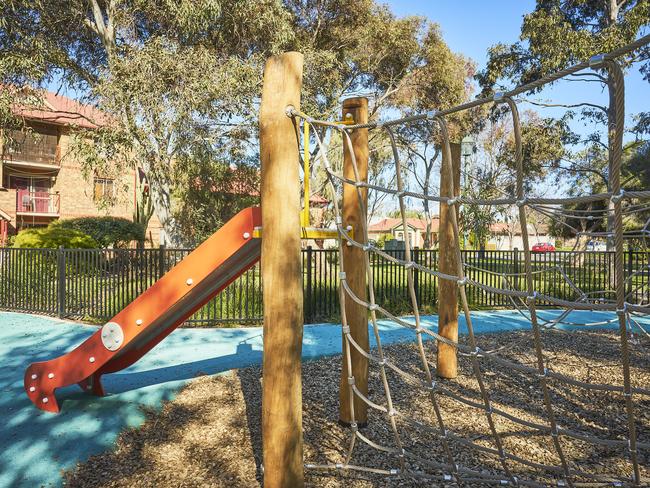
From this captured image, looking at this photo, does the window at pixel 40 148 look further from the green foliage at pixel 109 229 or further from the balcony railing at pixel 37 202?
the green foliage at pixel 109 229

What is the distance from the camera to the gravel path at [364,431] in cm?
251

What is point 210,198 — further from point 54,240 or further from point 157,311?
point 157,311

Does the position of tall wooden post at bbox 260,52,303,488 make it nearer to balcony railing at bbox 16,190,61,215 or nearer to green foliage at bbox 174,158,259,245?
green foliage at bbox 174,158,259,245

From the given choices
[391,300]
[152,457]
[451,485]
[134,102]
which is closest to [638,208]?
[451,485]

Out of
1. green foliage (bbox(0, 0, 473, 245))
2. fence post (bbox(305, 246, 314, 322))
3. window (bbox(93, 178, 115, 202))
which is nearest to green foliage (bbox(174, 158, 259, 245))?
green foliage (bbox(0, 0, 473, 245))

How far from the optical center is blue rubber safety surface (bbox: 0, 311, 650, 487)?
272 cm

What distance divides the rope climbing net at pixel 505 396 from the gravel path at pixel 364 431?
0.05ft

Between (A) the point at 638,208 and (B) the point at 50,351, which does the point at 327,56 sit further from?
(A) the point at 638,208

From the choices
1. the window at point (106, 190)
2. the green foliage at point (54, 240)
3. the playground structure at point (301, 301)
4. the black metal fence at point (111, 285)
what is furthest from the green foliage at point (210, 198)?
the playground structure at point (301, 301)

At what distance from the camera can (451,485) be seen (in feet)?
7.80

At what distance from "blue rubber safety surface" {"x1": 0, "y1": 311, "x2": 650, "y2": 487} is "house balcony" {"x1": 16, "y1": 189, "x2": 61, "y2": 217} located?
15699mm

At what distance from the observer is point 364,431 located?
3.01 metres

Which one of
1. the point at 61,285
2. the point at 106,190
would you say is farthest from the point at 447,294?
the point at 106,190

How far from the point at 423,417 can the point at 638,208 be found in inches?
72.0
